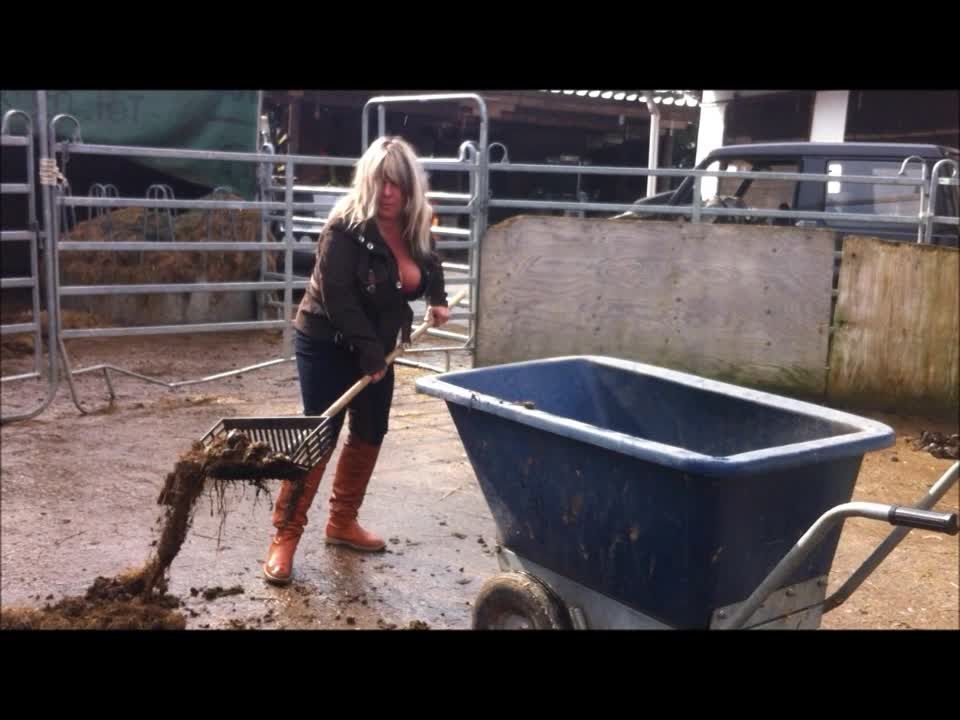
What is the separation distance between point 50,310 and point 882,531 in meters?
5.03

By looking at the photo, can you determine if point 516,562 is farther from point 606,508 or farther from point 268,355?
point 268,355

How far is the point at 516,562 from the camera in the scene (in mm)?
3367

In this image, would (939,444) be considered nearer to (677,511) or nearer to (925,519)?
(677,511)

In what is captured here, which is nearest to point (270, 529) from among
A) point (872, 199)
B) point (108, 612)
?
point (108, 612)

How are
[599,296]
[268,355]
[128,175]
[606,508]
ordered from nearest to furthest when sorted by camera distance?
[606,508]
[599,296]
[268,355]
[128,175]

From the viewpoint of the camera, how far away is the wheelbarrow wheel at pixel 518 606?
3090mm

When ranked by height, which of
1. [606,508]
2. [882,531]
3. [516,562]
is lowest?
[882,531]

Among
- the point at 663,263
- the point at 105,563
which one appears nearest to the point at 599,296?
the point at 663,263

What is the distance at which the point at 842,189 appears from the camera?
313 inches

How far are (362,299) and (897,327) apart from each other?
4.40m

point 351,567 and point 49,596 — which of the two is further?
point 351,567

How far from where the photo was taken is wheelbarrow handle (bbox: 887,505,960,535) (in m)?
2.29

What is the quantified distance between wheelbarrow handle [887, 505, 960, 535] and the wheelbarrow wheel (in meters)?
1.11

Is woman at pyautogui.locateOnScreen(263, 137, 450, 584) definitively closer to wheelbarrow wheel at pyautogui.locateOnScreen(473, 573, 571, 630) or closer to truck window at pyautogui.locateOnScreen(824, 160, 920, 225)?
wheelbarrow wheel at pyautogui.locateOnScreen(473, 573, 571, 630)
